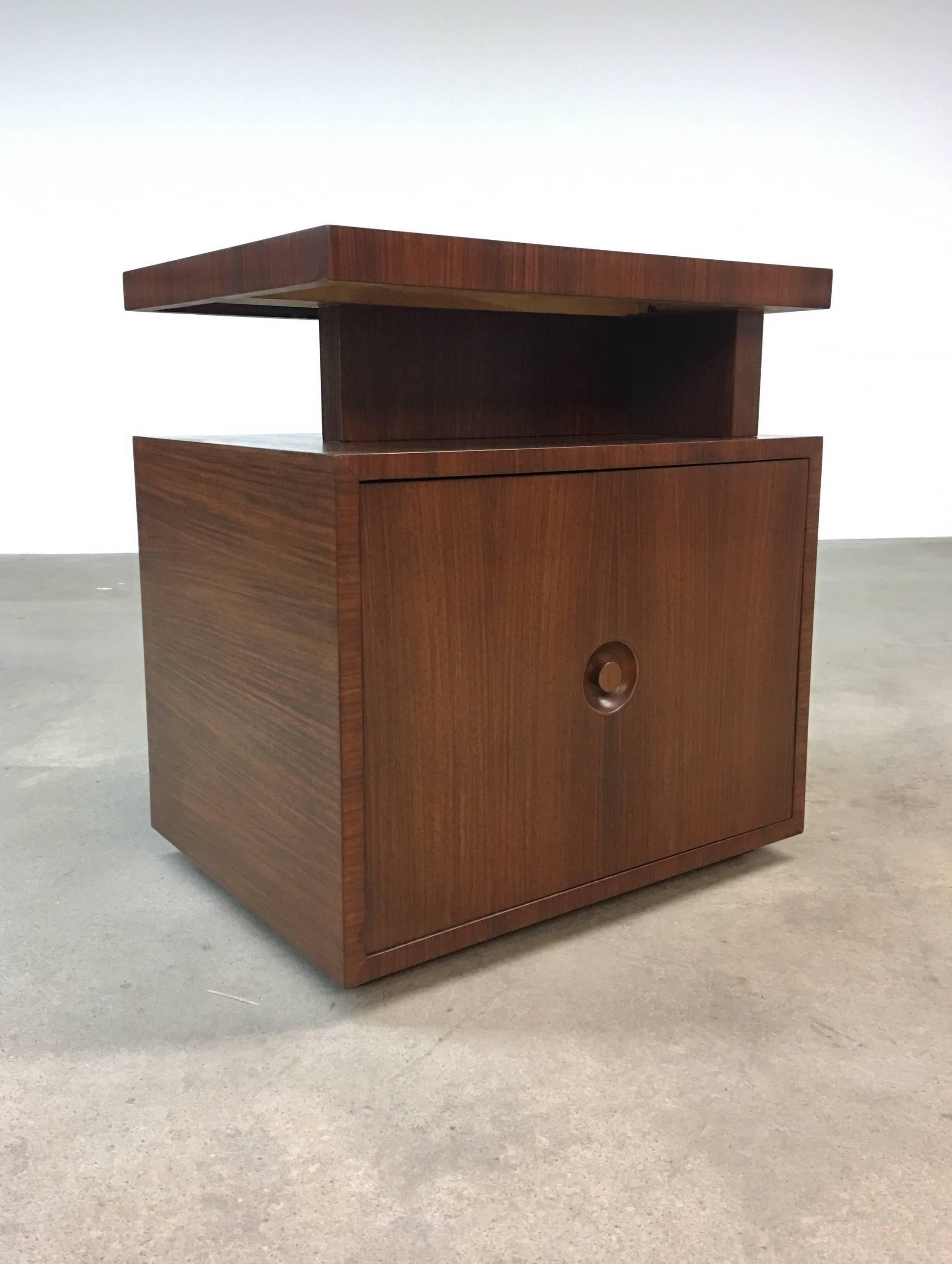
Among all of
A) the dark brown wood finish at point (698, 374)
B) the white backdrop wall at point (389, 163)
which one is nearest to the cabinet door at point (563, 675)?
the dark brown wood finish at point (698, 374)

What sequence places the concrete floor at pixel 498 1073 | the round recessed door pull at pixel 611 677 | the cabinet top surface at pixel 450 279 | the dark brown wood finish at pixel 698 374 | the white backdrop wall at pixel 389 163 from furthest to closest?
the white backdrop wall at pixel 389 163 < the dark brown wood finish at pixel 698 374 < the round recessed door pull at pixel 611 677 < the cabinet top surface at pixel 450 279 < the concrete floor at pixel 498 1073

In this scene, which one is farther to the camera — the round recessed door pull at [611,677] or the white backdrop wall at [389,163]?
the white backdrop wall at [389,163]

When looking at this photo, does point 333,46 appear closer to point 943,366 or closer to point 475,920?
point 943,366

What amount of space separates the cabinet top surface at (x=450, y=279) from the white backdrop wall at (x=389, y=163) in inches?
112

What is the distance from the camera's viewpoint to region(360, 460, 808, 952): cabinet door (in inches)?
45.8

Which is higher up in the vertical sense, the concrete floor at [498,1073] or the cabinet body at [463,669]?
the cabinet body at [463,669]

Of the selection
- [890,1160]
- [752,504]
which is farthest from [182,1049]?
[752,504]

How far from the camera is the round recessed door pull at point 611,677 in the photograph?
52.1 inches

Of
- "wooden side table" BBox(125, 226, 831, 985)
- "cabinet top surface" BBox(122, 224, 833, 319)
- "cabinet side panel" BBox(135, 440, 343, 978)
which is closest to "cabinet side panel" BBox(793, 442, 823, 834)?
"wooden side table" BBox(125, 226, 831, 985)

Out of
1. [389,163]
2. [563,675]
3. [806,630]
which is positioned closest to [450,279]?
[563,675]

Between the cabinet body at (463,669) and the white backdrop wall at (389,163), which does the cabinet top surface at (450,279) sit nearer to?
the cabinet body at (463,669)

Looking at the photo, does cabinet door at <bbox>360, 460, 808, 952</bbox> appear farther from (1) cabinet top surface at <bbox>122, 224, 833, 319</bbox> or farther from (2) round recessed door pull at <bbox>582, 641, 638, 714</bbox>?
(1) cabinet top surface at <bbox>122, 224, 833, 319</bbox>

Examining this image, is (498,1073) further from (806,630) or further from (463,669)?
(806,630)

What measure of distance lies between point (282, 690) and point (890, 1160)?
2.36 feet
